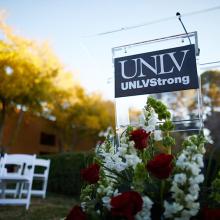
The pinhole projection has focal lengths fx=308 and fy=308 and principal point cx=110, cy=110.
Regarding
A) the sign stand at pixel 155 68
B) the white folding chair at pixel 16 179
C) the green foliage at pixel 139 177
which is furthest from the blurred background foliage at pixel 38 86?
the green foliage at pixel 139 177

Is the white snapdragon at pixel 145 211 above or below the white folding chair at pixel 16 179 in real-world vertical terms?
below

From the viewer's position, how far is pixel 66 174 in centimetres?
911

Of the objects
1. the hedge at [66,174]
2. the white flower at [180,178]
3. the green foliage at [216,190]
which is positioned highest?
the hedge at [66,174]

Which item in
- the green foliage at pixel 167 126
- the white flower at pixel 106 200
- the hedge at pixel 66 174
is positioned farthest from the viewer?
the hedge at pixel 66 174

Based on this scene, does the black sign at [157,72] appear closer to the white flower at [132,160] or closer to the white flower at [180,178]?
the white flower at [132,160]

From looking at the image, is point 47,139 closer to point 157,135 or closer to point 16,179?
point 16,179

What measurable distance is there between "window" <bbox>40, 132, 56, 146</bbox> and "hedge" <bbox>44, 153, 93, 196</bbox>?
1700 cm

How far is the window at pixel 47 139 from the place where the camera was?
26281mm

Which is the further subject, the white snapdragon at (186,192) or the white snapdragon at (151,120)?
the white snapdragon at (151,120)

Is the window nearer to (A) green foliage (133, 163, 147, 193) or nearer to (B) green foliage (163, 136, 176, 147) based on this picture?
(B) green foliage (163, 136, 176, 147)

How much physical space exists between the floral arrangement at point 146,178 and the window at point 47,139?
82.3 feet

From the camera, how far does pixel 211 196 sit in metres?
1.37

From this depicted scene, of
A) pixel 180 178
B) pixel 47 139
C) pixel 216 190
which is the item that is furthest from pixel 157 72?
pixel 47 139

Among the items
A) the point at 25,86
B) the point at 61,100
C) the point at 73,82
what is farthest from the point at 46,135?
the point at 25,86
